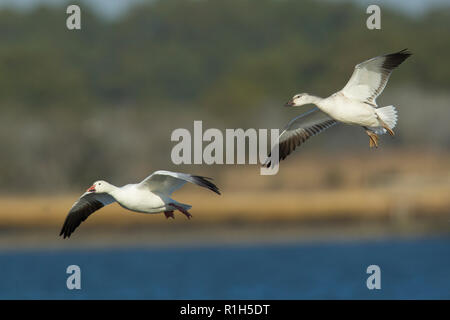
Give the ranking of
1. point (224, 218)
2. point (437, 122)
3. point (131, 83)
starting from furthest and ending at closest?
point (131, 83) → point (437, 122) → point (224, 218)

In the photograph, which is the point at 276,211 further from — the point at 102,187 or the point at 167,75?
the point at 167,75

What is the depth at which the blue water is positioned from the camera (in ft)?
73.6

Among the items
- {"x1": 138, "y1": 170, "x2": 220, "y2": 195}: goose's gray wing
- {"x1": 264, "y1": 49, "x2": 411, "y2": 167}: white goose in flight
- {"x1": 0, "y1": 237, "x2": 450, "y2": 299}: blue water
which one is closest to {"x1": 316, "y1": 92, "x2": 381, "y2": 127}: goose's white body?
{"x1": 264, "y1": 49, "x2": 411, "y2": 167}: white goose in flight

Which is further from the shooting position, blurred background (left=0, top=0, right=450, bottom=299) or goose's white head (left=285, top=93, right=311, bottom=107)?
blurred background (left=0, top=0, right=450, bottom=299)

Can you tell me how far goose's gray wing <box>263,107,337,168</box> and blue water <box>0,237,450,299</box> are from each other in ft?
32.9

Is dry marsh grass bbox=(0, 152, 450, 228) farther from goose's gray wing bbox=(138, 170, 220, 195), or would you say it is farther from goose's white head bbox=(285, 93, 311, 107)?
goose's white head bbox=(285, 93, 311, 107)

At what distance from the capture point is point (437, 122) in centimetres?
3288

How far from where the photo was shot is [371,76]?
33.3 feet

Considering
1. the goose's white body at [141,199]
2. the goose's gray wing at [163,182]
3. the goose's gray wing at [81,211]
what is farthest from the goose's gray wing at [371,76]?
the goose's gray wing at [81,211]

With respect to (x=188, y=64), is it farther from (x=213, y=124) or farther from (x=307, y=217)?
(x=307, y=217)

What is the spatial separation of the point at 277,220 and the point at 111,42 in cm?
2798

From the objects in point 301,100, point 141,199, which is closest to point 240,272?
point 301,100

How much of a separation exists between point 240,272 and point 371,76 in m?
16.6
